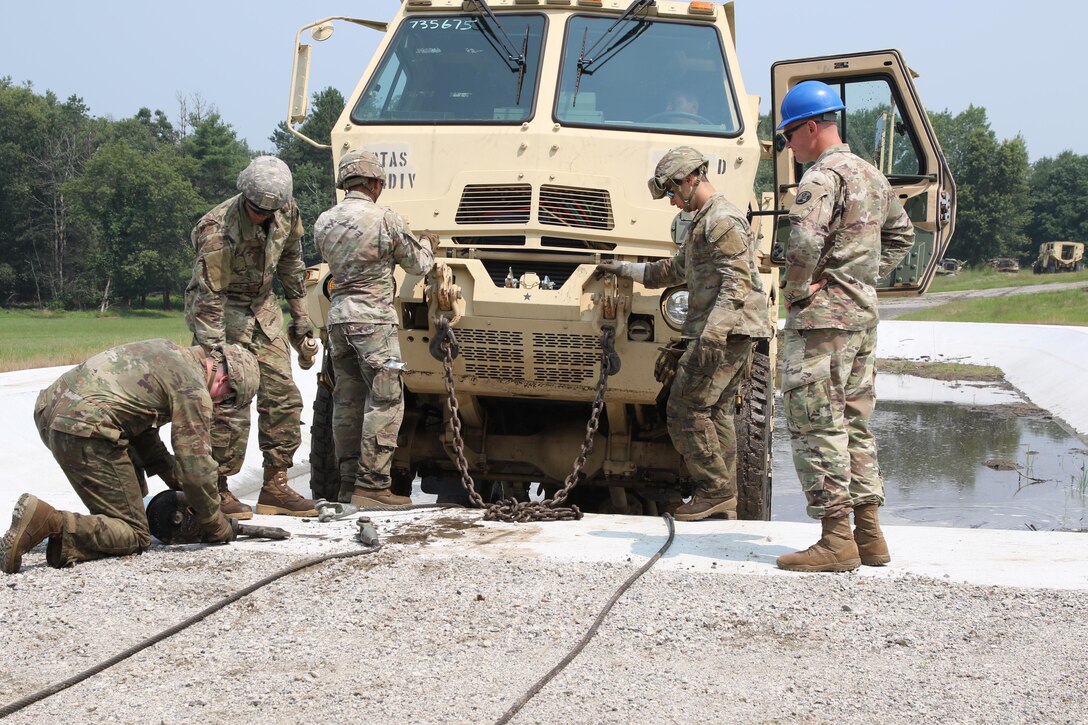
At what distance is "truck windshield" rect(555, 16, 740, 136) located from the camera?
7016mm

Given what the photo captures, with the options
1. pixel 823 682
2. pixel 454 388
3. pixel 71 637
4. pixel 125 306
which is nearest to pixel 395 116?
pixel 454 388

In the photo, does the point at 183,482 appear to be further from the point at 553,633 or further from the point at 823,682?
the point at 823,682

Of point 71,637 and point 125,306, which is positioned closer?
point 71,637

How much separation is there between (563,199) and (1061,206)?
76.8 m

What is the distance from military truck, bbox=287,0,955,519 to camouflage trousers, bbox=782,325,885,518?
4.23 feet

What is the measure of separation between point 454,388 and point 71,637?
2.59 m

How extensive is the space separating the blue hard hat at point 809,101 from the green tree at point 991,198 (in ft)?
216

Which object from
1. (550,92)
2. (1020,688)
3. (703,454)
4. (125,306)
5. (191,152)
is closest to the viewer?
(1020,688)

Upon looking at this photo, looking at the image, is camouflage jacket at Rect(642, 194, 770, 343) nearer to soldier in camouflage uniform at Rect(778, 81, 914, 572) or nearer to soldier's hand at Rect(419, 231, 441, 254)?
soldier in camouflage uniform at Rect(778, 81, 914, 572)

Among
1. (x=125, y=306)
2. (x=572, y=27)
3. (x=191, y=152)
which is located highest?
(x=191, y=152)

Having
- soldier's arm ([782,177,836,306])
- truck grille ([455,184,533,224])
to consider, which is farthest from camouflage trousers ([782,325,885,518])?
truck grille ([455,184,533,224])

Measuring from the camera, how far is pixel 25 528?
5.10 meters

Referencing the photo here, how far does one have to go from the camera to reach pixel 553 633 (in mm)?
4477

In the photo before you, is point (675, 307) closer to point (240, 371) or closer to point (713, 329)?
point (713, 329)
